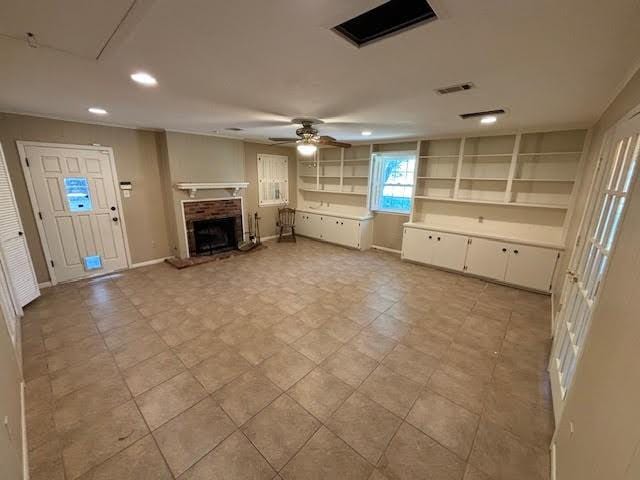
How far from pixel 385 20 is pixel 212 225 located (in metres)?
5.04

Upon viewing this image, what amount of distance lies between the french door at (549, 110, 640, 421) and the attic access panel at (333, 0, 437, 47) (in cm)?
151

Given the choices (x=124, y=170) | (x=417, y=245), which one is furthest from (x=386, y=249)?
(x=124, y=170)

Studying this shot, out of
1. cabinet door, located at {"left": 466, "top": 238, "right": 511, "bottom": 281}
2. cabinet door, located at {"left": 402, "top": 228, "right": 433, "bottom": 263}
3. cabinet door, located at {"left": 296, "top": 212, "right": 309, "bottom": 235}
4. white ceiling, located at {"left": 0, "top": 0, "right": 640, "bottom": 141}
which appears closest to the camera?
white ceiling, located at {"left": 0, "top": 0, "right": 640, "bottom": 141}

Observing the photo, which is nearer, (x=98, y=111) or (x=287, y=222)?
(x=98, y=111)

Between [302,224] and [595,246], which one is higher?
[595,246]

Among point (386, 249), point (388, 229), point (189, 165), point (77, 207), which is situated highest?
point (189, 165)

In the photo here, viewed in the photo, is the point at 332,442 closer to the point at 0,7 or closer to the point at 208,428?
the point at 208,428

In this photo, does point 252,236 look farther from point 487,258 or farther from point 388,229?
point 487,258

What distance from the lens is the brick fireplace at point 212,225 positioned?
16.8ft

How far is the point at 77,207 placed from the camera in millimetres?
4031

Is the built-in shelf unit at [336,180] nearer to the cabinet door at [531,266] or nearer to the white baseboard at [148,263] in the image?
the cabinet door at [531,266]

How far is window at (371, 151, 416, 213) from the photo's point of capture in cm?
552

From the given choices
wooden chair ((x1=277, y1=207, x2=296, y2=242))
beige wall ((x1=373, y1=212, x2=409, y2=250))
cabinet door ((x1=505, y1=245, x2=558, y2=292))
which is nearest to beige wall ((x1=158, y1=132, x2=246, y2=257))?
wooden chair ((x1=277, y1=207, x2=296, y2=242))

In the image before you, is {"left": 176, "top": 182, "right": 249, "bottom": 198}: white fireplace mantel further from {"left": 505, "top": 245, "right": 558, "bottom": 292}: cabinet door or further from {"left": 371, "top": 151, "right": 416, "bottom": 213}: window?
{"left": 505, "top": 245, "right": 558, "bottom": 292}: cabinet door
